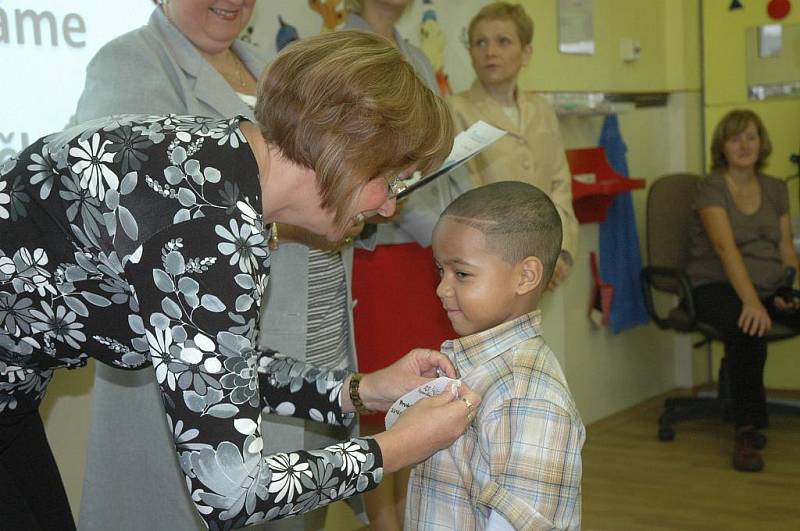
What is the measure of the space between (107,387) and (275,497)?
0.90 metres

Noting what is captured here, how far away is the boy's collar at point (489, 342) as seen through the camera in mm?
1811

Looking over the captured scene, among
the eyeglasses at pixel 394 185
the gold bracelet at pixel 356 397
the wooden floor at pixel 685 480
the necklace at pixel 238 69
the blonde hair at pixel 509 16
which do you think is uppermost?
the blonde hair at pixel 509 16

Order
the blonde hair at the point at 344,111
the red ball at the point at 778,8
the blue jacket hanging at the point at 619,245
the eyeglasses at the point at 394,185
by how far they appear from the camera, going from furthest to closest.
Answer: the red ball at the point at 778,8 < the blue jacket hanging at the point at 619,245 < the eyeglasses at the point at 394,185 < the blonde hair at the point at 344,111

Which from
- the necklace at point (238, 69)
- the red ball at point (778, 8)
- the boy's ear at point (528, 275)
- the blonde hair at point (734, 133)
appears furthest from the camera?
the red ball at point (778, 8)

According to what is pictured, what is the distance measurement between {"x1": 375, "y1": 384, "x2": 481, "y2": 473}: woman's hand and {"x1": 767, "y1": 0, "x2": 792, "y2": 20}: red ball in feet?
14.6

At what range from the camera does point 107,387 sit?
208cm

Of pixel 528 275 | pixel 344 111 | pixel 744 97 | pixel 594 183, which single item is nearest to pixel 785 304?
pixel 594 183

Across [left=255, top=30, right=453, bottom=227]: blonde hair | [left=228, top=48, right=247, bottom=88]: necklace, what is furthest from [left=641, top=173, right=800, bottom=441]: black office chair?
[left=255, top=30, right=453, bottom=227]: blonde hair

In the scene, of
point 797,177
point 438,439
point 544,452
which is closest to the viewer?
point 438,439

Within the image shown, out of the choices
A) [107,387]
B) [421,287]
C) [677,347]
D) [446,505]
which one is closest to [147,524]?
[107,387]

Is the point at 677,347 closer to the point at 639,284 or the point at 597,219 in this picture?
the point at 639,284

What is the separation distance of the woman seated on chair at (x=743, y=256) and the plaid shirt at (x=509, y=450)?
2.85 metres

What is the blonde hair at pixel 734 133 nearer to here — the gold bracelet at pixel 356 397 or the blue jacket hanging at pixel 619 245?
the blue jacket hanging at pixel 619 245

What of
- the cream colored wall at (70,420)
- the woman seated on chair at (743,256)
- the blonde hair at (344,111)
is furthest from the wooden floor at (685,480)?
the blonde hair at (344,111)
